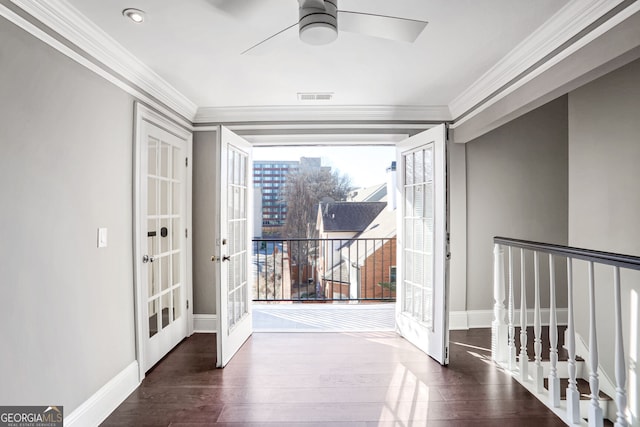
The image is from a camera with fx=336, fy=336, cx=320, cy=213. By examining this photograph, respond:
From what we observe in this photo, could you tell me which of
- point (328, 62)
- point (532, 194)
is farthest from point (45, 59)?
point (532, 194)

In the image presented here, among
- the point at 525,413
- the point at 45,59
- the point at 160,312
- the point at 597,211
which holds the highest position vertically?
the point at 45,59

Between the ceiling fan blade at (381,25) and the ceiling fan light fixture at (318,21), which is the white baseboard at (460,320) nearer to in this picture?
the ceiling fan blade at (381,25)

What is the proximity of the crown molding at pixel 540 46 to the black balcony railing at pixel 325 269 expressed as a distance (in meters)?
2.58

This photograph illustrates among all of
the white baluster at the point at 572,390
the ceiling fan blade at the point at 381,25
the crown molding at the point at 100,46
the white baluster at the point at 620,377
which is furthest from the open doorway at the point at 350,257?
the ceiling fan blade at the point at 381,25

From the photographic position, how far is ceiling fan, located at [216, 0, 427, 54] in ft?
4.78

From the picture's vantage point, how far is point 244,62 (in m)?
2.41

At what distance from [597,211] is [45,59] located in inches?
143

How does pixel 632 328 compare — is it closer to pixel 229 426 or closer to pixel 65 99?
pixel 229 426

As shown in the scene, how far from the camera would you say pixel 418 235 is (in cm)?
320

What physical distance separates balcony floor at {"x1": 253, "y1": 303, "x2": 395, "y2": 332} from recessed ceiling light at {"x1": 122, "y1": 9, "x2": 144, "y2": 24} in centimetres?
293

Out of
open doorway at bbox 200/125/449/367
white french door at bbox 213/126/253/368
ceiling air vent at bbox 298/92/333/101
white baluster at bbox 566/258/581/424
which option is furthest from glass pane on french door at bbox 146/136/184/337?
white baluster at bbox 566/258/581/424

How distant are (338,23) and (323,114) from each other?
75.5 inches

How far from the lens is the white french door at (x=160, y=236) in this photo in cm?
251

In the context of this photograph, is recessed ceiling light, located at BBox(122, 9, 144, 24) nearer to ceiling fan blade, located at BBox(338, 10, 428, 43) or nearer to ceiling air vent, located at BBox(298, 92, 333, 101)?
ceiling fan blade, located at BBox(338, 10, 428, 43)
